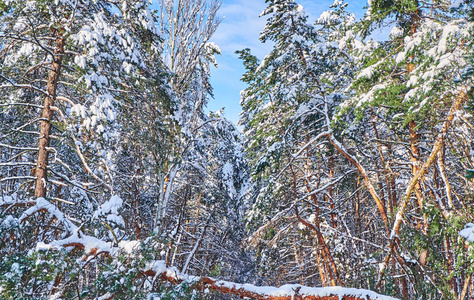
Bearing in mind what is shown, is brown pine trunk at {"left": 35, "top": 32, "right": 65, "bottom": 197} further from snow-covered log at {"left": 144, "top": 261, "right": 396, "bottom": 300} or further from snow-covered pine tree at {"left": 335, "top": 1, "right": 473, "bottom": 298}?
snow-covered pine tree at {"left": 335, "top": 1, "right": 473, "bottom": 298}

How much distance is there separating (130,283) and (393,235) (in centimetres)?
420

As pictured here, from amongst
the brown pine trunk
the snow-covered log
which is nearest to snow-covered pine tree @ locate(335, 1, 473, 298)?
the snow-covered log

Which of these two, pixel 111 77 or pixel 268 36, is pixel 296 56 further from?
pixel 111 77

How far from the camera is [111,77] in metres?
5.60

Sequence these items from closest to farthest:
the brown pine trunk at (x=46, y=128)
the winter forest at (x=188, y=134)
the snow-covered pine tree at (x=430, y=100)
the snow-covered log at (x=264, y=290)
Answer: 1. the snow-covered log at (x=264, y=290)
2. the winter forest at (x=188, y=134)
3. the snow-covered pine tree at (x=430, y=100)
4. the brown pine trunk at (x=46, y=128)

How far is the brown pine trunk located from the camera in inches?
200

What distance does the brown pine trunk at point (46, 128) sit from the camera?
507 centimetres

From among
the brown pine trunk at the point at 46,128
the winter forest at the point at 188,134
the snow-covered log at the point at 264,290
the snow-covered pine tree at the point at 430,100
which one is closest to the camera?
the snow-covered log at the point at 264,290

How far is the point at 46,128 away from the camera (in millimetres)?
5336

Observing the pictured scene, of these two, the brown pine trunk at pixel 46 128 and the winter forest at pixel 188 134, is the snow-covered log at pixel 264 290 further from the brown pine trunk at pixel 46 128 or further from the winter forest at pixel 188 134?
the brown pine trunk at pixel 46 128

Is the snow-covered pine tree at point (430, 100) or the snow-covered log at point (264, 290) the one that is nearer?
the snow-covered log at point (264, 290)

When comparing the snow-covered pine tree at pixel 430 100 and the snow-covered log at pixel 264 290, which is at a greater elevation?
the snow-covered pine tree at pixel 430 100

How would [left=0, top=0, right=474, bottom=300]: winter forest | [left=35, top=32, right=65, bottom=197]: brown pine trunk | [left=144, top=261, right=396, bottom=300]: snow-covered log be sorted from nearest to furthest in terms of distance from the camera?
[left=144, top=261, right=396, bottom=300]: snow-covered log, [left=0, top=0, right=474, bottom=300]: winter forest, [left=35, top=32, right=65, bottom=197]: brown pine trunk

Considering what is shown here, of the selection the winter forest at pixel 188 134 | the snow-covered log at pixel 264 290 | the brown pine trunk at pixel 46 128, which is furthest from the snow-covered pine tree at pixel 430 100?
the brown pine trunk at pixel 46 128
